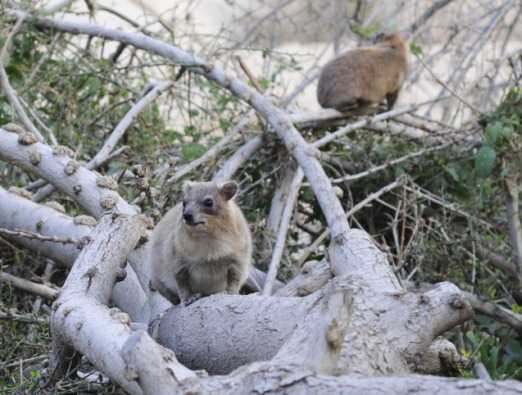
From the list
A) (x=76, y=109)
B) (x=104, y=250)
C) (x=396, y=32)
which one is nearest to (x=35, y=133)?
(x=76, y=109)

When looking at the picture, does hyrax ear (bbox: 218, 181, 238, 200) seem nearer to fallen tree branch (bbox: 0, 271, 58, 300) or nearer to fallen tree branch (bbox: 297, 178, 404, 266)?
fallen tree branch (bbox: 297, 178, 404, 266)

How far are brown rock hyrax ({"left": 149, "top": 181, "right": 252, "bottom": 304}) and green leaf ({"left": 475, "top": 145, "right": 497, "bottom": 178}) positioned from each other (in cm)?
231

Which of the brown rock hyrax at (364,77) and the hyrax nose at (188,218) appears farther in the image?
the brown rock hyrax at (364,77)

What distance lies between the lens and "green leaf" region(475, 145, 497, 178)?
640 centimetres

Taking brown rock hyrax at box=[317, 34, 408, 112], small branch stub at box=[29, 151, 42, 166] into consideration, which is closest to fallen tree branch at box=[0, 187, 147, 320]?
small branch stub at box=[29, 151, 42, 166]

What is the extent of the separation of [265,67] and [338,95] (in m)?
0.79

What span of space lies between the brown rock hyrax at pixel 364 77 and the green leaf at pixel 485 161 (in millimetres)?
1523

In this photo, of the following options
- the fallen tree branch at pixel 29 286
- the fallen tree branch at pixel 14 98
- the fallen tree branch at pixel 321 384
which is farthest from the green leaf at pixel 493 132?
the fallen tree branch at pixel 321 384

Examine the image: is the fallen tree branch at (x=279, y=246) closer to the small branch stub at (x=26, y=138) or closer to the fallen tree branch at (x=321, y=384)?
the small branch stub at (x=26, y=138)

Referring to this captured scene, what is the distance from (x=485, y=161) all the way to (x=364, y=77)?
2185 millimetres

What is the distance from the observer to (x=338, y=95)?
783cm

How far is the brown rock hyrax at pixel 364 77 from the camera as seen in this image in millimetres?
7907

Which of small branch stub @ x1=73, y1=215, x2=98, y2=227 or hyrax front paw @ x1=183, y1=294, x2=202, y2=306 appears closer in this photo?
hyrax front paw @ x1=183, y1=294, x2=202, y2=306

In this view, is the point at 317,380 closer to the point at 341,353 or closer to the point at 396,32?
the point at 341,353
